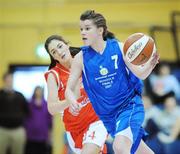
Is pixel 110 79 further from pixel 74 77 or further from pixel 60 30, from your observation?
pixel 60 30

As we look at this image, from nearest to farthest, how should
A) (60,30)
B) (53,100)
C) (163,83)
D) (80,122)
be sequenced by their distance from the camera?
(53,100), (80,122), (163,83), (60,30)

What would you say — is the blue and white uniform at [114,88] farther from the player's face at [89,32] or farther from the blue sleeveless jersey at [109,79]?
the player's face at [89,32]

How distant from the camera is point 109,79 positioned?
4766 millimetres

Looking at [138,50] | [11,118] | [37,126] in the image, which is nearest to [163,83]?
[37,126]

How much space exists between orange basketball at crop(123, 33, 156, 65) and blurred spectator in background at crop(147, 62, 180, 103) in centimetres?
575

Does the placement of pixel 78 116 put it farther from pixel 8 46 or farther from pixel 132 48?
pixel 8 46

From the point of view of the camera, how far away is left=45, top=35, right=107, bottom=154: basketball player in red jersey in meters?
5.12

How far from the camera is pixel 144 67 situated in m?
4.66

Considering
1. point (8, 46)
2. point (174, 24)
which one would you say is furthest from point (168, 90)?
point (8, 46)

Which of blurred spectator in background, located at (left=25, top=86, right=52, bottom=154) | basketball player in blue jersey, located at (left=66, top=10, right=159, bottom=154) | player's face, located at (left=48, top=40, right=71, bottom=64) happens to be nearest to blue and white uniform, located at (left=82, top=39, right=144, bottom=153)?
basketball player in blue jersey, located at (left=66, top=10, right=159, bottom=154)

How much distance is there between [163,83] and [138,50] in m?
6.01

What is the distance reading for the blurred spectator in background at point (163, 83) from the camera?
10547 mm

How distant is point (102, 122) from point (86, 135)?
0.65 feet

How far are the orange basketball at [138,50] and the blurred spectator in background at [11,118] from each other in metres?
4.73
